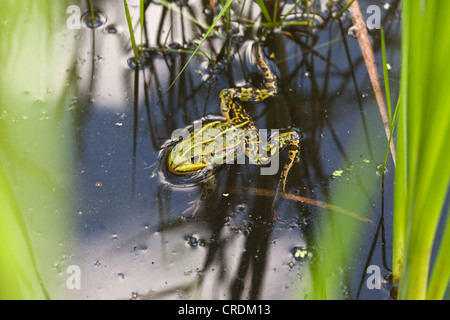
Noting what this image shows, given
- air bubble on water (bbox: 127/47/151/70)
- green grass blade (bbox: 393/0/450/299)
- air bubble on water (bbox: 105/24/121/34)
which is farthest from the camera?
air bubble on water (bbox: 105/24/121/34)

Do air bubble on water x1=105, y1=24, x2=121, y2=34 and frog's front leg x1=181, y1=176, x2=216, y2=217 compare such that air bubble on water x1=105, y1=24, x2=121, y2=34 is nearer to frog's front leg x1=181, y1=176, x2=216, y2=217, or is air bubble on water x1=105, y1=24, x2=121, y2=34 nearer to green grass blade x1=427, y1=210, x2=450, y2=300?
Answer: frog's front leg x1=181, y1=176, x2=216, y2=217

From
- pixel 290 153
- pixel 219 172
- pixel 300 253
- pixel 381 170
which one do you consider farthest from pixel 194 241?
pixel 381 170

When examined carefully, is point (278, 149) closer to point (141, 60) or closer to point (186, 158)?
point (186, 158)

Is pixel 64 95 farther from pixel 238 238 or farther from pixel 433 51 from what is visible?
pixel 433 51

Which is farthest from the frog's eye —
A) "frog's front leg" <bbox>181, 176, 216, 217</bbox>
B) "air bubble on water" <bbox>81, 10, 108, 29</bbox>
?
"air bubble on water" <bbox>81, 10, 108, 29</bbox>

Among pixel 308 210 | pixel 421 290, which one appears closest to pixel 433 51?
pixel 421 290

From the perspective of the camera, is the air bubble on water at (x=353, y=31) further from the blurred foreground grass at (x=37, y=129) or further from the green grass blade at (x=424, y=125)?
the blurred foreground grass at (x=37, y=129)
